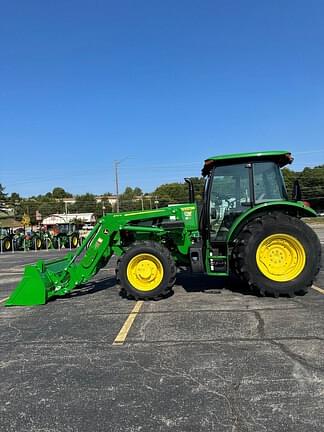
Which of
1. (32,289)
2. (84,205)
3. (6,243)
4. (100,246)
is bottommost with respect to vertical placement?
(32,289)

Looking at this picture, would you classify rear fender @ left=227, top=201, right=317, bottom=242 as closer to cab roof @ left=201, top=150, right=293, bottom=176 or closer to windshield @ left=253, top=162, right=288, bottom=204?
windshield @ left=253, top=162, right=288, bottom=204

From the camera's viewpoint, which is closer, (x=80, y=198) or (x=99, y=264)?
(x=99, y=264)

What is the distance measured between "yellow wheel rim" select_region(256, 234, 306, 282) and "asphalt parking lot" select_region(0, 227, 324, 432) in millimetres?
433

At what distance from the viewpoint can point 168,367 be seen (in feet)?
13.1

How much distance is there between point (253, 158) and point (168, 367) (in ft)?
14.2

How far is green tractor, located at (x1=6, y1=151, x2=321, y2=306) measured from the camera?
22.0 feet

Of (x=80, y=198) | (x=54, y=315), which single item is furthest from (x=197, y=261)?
(x=80, y=198)

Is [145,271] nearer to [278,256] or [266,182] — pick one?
[278,256]

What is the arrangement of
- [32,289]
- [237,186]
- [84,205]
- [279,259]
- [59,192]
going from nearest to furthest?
[279,259]
[32,289]
[237,186]
[84,205]
[59,192]

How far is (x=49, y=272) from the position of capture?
7457 mm

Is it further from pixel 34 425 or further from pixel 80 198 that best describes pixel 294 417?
pixel 80 198

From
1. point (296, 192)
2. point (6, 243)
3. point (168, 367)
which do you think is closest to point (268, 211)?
point (296, 192)

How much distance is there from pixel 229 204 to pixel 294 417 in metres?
4.67

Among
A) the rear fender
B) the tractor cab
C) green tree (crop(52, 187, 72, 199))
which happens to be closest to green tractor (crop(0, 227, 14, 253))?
the tractor cab
